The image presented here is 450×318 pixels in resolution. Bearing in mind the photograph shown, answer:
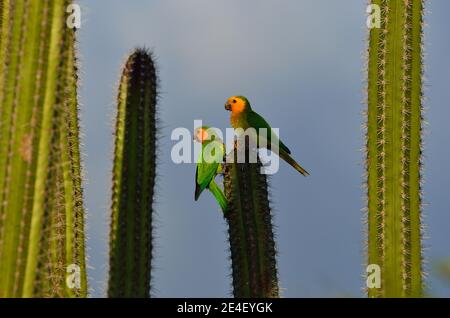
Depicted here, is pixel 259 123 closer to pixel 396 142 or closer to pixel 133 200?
pixel 396 142

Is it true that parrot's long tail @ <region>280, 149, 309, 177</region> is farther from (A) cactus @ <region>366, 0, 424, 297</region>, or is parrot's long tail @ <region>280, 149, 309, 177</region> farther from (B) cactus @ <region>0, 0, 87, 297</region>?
(B) cactus @ <region>0, 0, 87, 297</region>

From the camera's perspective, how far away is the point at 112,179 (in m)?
5.07

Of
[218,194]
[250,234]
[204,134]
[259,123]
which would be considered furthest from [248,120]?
[250,234]

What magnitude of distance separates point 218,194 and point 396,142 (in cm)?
152

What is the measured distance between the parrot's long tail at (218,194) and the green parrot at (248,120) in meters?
1.56

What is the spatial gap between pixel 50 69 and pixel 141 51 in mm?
868

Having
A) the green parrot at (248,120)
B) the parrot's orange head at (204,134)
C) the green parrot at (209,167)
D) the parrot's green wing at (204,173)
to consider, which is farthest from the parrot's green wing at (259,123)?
the parrot's green wing at (204,173)

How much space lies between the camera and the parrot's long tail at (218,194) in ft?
20.9

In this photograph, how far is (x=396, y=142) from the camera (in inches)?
269

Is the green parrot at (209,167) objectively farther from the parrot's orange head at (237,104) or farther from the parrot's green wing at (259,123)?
the parrot's orange head at (237,104)
